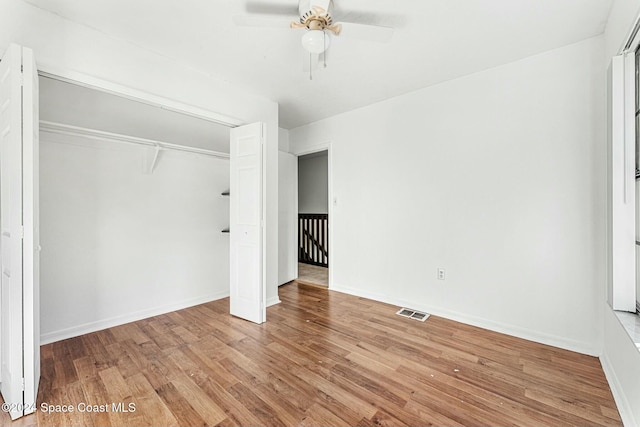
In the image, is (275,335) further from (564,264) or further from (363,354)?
(564,264)

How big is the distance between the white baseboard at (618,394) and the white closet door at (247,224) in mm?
2529

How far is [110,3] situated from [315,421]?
110 inches

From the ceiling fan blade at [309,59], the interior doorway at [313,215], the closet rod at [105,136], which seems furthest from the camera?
the interior doorway at [313,215]

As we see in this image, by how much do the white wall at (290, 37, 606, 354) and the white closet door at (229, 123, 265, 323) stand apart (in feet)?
4.64

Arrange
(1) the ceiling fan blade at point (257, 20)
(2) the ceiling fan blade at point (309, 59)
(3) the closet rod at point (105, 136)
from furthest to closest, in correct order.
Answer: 1. (3) the closet rod at point (105, 136)
2. (2) the ceiling fan blade at point (309, 59)
3. (1) the ceiling fan blade at point (257, 20)

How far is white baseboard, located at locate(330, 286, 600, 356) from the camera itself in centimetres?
216

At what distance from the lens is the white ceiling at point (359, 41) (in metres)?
1.78

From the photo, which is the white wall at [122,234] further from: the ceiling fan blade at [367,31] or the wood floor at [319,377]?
the ceiling fan blade at [367,31]

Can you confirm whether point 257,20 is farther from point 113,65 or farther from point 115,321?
point 115,321

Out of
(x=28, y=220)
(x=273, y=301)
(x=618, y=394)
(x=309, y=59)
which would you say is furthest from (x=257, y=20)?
(x=618, y=394)

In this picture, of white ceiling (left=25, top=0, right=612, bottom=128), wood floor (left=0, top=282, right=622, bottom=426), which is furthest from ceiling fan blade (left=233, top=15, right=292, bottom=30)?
wood floor (left=0, top=282, right=622, bottom=426)

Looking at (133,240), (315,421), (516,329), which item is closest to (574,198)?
(516,329)

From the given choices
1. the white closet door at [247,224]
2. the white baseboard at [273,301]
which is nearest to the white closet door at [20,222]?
the white closet door at [247,224]

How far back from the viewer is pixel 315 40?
169cm
